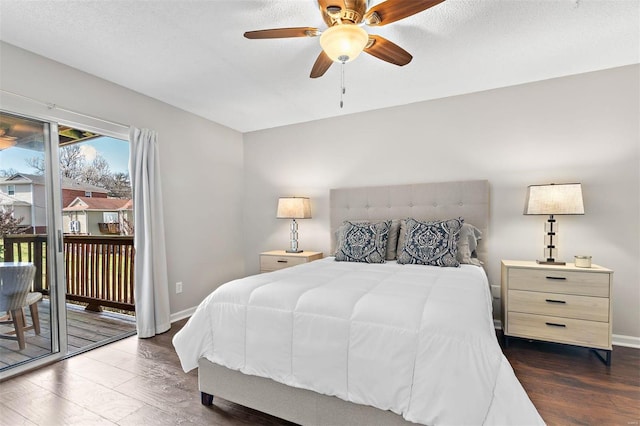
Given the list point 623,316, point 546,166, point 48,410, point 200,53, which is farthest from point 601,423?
point 200,53

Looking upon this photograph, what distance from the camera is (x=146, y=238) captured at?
10.1 feet

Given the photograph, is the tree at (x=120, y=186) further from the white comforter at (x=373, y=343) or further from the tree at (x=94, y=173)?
the white comforter at (x=373, y=343)

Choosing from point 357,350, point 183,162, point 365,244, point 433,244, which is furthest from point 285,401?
point 183,162

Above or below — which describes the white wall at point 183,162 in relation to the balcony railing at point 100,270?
above

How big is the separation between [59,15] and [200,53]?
848 millimetres

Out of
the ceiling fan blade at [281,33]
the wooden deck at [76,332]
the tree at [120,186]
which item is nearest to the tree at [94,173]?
the tree at [120,186]

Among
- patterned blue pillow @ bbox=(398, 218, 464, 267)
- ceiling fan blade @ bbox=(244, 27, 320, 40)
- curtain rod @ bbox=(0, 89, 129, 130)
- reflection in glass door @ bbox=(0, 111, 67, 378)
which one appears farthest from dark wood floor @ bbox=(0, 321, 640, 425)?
ceiling fan blade @ bbox=(244, 27, 320, 40)

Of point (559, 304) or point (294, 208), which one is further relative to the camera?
point (294, 208)

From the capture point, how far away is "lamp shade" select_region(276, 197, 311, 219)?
12.6 ft

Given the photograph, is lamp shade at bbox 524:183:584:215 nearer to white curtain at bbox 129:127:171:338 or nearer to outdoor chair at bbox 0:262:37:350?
white curtain at bbox 129:127:171:338

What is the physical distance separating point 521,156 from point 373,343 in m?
2.66

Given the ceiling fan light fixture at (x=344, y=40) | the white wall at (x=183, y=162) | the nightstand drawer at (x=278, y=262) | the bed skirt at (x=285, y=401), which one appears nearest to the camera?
the bed skirt at (x=285, y=401)

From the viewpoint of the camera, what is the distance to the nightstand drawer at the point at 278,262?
3.65 m

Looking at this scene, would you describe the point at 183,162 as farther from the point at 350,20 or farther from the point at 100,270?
the point at 350,20
